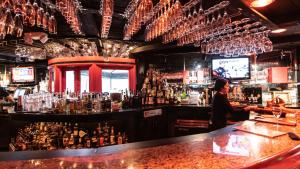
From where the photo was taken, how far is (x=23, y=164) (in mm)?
1430

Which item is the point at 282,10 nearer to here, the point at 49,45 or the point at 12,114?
the point at 12,114

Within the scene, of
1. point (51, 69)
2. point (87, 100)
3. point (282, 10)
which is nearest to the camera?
point (282, 10)

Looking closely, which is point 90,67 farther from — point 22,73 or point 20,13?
point 20,13

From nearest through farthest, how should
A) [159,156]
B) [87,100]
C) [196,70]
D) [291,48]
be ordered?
[159,156] → [87,100] → [291,48] → [196,70]

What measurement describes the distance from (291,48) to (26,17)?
678cm

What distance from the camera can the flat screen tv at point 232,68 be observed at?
704cm

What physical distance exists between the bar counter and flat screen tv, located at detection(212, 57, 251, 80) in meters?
5.33

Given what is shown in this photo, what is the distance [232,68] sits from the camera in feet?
23.6

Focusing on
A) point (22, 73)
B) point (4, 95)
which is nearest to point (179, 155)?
point (4, 95)

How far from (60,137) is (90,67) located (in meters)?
4.37

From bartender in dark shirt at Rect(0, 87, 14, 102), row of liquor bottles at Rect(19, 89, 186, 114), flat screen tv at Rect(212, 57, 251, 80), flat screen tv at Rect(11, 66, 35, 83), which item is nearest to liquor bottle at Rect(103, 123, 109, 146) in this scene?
row of liquor bottles at Rect(19, 89, 186, 114)

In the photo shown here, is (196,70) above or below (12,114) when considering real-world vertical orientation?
above

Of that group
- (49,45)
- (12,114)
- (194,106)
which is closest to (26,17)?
(12,114)

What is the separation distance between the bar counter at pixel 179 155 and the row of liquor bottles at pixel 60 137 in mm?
2018
